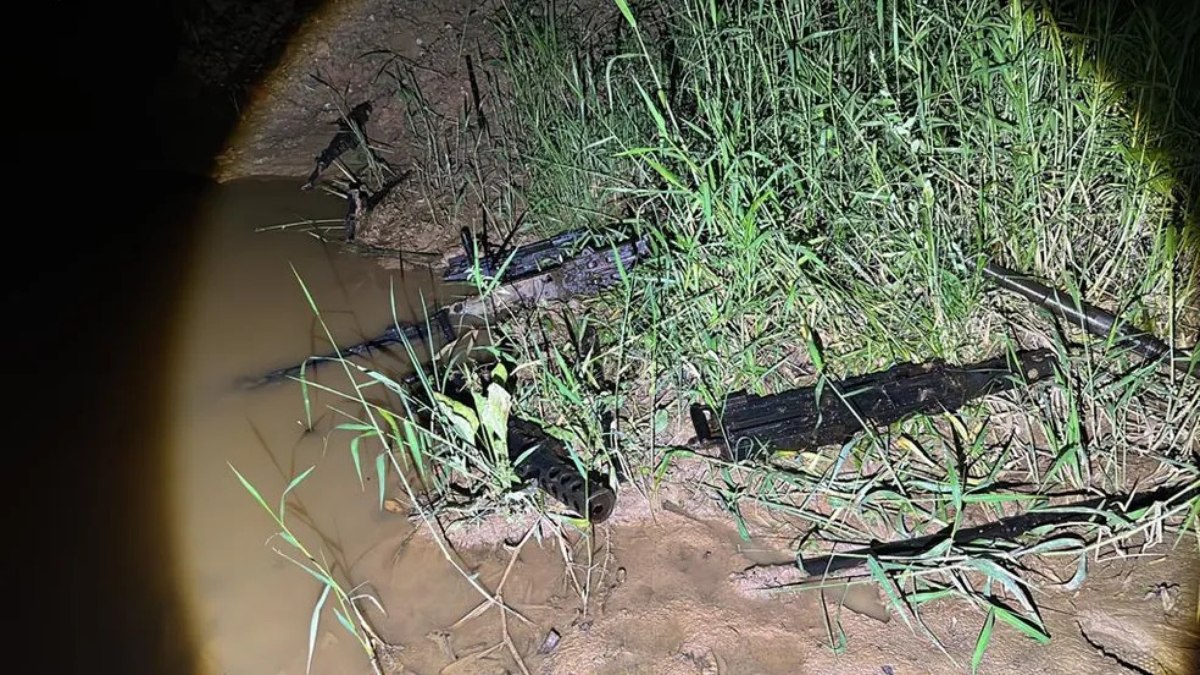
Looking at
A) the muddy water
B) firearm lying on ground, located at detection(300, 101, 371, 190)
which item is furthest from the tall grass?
firearm lying on ground, located at detection(300, 101, 371, 190)

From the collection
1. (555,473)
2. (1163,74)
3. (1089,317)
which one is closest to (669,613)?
(555,473)

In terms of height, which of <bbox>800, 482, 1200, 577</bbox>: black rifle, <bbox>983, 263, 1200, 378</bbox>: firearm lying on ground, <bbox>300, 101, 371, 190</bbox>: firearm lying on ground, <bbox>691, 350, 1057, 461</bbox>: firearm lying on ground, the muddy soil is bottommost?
the muddy soil

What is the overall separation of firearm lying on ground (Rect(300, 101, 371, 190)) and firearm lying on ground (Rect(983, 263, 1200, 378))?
261 centimetres

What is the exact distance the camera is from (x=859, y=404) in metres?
1.98

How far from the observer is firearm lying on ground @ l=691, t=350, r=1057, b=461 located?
1953mm

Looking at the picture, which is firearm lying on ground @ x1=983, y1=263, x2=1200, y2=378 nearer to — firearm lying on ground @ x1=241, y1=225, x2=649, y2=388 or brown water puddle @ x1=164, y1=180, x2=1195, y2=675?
brown water puddle @ x1=164, y1=180, x2=1195, y2=675

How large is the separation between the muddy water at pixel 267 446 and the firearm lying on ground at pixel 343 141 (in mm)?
201

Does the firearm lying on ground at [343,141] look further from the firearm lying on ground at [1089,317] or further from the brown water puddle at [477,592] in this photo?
the firearm lying on ground at [1089,317]

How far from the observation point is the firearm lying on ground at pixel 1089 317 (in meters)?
1.88

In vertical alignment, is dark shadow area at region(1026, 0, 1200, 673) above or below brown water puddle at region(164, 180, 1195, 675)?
above

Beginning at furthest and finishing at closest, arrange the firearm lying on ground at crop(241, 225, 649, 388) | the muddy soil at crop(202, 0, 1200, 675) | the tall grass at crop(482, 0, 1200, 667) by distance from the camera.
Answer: the firearm lying on ground at crop(241, 225, 649, 388) < the tall grass at crop(482, 0, 1200, 667) < the muddy soil at crop(202, 0, 1200, 675)

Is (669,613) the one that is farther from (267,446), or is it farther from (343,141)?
(343,141)

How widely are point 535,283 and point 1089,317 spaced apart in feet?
4.93

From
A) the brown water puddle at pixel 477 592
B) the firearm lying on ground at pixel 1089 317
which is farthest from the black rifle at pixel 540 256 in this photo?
the firearm lying on ground at pixel 1089 317
